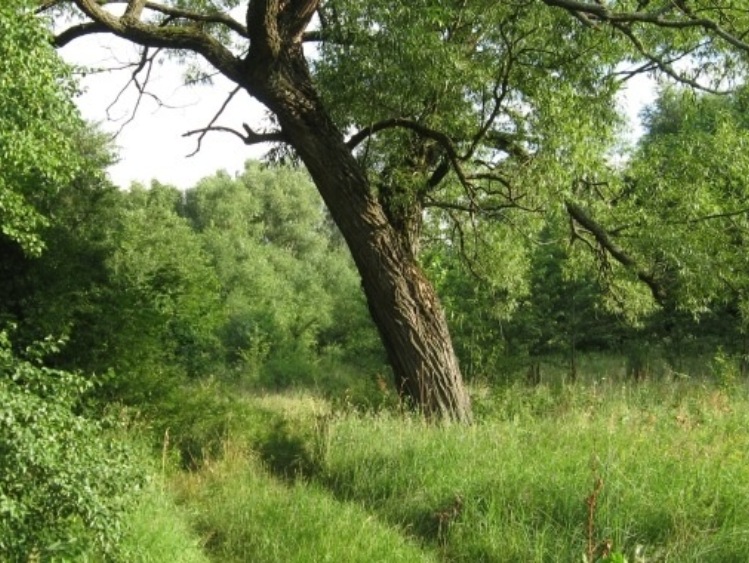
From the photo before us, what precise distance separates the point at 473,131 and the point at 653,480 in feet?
19.8

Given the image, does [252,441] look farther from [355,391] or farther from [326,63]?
[326,63]

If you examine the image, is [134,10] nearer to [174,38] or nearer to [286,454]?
[174,38]

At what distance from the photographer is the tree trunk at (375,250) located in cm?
1030

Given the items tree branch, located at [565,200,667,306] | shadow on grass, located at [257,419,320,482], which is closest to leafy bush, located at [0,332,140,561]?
shadow on grass, located at [257,419,320,482]

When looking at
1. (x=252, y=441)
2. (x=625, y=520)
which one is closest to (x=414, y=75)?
(x=252, y=441)

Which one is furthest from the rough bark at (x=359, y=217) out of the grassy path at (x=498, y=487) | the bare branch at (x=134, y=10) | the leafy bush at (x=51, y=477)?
the leafy bush at (x=51, y=477)

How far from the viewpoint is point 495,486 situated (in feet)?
22.2

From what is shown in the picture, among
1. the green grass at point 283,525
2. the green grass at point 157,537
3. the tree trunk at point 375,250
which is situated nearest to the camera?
the green grass at point 157,537

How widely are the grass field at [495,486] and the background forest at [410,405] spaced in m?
0.03

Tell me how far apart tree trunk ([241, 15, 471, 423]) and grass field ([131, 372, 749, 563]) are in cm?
71

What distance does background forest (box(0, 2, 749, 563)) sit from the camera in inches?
219

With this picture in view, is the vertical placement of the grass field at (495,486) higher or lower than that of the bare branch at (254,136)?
lower

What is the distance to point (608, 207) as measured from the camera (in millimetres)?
12953

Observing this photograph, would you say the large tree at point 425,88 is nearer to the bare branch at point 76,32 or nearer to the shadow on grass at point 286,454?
the bare branch at point 76,32
